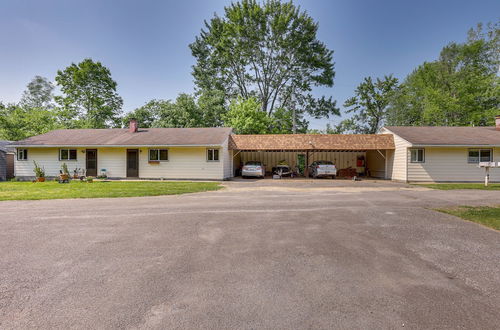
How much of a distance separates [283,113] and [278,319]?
32.7 metres

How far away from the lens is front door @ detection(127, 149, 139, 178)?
1900 centimetres

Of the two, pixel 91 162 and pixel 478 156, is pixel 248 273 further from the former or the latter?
pixel 478 156

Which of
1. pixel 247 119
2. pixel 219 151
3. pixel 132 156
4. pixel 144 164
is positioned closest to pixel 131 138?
pixel 132 156

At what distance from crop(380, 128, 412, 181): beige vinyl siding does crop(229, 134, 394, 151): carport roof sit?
63 cm

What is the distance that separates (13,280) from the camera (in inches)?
125

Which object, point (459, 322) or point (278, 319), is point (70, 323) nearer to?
point (278, 319)

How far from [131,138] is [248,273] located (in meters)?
19.3

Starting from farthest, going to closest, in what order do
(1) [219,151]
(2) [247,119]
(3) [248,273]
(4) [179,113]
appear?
(4) [179,113] < (2) [247,119] < (1) [219,151] < (3) [248,273]

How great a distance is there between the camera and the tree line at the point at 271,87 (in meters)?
30.1

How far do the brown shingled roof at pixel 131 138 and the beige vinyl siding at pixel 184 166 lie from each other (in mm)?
723

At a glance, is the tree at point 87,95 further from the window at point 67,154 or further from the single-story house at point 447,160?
the single-story house at point 447,160

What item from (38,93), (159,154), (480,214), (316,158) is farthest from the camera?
(38,93)

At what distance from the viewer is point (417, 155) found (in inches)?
681

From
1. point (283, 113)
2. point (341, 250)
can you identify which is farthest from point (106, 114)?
point (341, 250)
